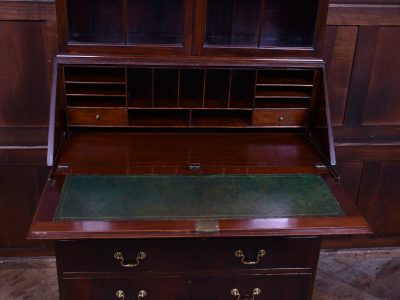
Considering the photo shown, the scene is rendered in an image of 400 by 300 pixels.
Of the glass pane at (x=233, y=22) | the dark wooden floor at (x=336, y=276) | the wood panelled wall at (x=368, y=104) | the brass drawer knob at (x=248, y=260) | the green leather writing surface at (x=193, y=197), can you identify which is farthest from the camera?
the dark wooden floor at (x=336, y=276)

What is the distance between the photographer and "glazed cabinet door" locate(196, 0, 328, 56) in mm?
1585

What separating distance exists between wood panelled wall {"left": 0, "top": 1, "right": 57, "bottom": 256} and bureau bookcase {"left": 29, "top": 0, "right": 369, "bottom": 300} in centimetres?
30

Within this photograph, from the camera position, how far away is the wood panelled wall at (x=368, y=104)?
1934mm

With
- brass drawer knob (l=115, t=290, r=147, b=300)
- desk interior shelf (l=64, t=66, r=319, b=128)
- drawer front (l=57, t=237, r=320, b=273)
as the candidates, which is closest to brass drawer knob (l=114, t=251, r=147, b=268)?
drawer front (l=57, t=237, r=320, b=273)

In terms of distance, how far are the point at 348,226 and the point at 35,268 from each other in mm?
1553

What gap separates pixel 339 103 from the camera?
6.85 ft

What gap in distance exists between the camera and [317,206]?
1.37m

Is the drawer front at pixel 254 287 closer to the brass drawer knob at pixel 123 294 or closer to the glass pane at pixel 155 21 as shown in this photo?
the brass drawer knob at pixel 123 294

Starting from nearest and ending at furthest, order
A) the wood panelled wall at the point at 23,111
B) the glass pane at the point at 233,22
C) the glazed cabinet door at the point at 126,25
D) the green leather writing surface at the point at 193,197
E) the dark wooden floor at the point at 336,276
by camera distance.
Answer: the green leather writing surface at the point at 193,197 → the glazed cabinet door at the point at 126,25 → the glass pane at the point at 233,22 → the wood panelled wall at the point at 23,111 → the dark wooden floor at the point at 336,276

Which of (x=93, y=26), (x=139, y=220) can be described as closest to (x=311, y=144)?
(x=139, y=220)

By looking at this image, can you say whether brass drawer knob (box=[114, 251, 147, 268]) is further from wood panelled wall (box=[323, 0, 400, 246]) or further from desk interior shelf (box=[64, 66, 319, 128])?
wood panelled wall (box=[323, 0, 400, 246])

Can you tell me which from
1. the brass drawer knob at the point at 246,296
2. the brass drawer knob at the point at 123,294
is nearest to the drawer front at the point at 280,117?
the brass drawer knob at the point at 246,296

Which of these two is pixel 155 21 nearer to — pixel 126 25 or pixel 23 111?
pixel 126 25

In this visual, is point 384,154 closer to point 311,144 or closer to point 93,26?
point 311,144
